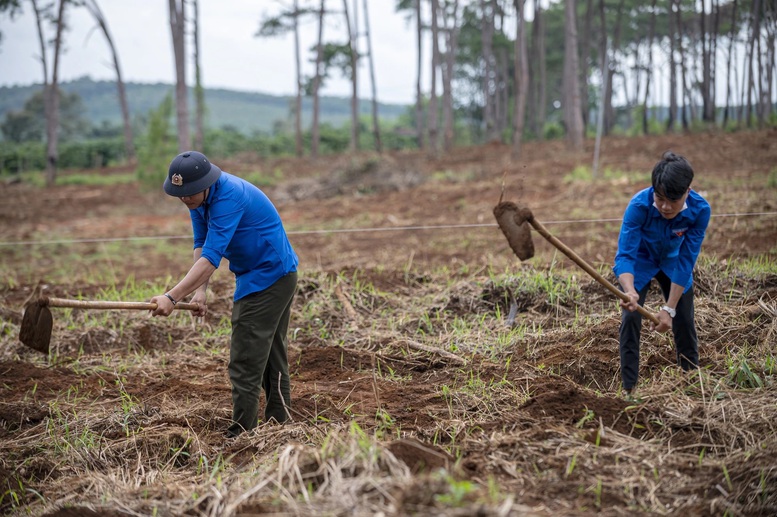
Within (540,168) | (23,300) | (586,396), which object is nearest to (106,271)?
(23,300)

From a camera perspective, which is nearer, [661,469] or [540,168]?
[661,469]

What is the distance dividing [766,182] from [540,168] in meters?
6.87

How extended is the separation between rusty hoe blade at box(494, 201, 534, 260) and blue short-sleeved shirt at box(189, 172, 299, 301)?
1.21m

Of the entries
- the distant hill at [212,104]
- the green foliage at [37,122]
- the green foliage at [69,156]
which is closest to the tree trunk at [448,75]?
the green foliage at [69,156]

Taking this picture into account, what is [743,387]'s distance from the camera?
3.51 metres

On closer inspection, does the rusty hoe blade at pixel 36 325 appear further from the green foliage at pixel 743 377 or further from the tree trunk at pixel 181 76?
the tree trunk at pixel 181 76

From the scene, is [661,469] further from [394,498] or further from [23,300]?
[23,300]

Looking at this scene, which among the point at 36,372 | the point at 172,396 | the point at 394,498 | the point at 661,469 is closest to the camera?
the point at 394,498

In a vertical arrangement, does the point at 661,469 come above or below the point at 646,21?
below

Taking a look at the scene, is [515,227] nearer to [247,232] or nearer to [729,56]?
[247,232]

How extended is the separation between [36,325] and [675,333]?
3504 mm

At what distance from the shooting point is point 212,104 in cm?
9888

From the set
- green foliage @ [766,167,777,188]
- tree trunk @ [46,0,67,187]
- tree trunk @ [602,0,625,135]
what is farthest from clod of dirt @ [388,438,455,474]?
tree trunk @ [602,0,625,135]

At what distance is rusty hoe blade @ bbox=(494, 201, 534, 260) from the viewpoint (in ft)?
10.9
